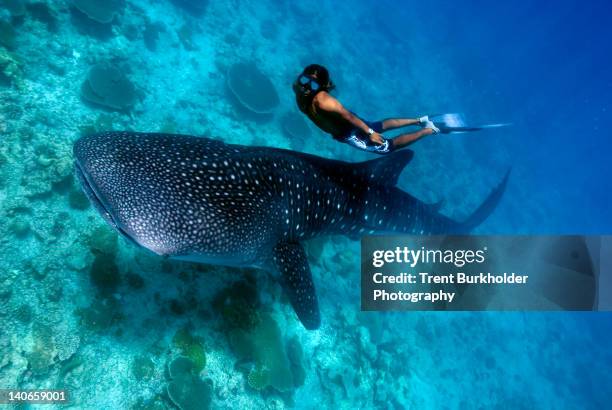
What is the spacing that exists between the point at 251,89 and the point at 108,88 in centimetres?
467

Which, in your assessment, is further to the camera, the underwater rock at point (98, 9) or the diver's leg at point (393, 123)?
the underwater rock at point (98, 9)

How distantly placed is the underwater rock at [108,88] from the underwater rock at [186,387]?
6435 mm

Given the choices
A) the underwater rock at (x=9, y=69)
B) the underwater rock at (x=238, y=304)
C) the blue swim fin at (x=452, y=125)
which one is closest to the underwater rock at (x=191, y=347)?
the underwater rock at (x=238, y=304)

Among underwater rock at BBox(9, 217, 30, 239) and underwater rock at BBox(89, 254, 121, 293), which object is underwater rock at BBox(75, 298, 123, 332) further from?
underwater rock at BBox(9, 217, 30, 239)

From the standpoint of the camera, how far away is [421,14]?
4234 centimetres

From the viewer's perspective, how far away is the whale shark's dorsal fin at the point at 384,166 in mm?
6176

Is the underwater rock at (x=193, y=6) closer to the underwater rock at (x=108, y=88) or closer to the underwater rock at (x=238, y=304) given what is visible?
the underwater rock at (x=108, y=88)

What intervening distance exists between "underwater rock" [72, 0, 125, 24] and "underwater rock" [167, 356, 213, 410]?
35.0 ft

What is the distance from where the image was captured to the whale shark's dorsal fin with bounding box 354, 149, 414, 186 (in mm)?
6176

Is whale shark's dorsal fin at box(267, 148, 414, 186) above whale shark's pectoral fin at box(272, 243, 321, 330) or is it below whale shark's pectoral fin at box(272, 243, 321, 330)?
above

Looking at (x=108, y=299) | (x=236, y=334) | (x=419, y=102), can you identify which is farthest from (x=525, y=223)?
(x=108, y=299)

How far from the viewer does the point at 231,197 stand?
13.4 feet

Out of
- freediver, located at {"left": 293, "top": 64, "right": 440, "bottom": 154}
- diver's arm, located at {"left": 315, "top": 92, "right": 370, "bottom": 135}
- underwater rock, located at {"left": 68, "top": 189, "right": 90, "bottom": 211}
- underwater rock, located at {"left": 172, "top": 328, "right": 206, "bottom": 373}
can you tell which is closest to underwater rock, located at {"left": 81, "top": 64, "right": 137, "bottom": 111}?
underwater rock, located at {"left": 68, "top": 189, "right": 90, "bottom": 211}

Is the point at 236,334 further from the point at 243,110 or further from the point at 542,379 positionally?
the point at 542,379
